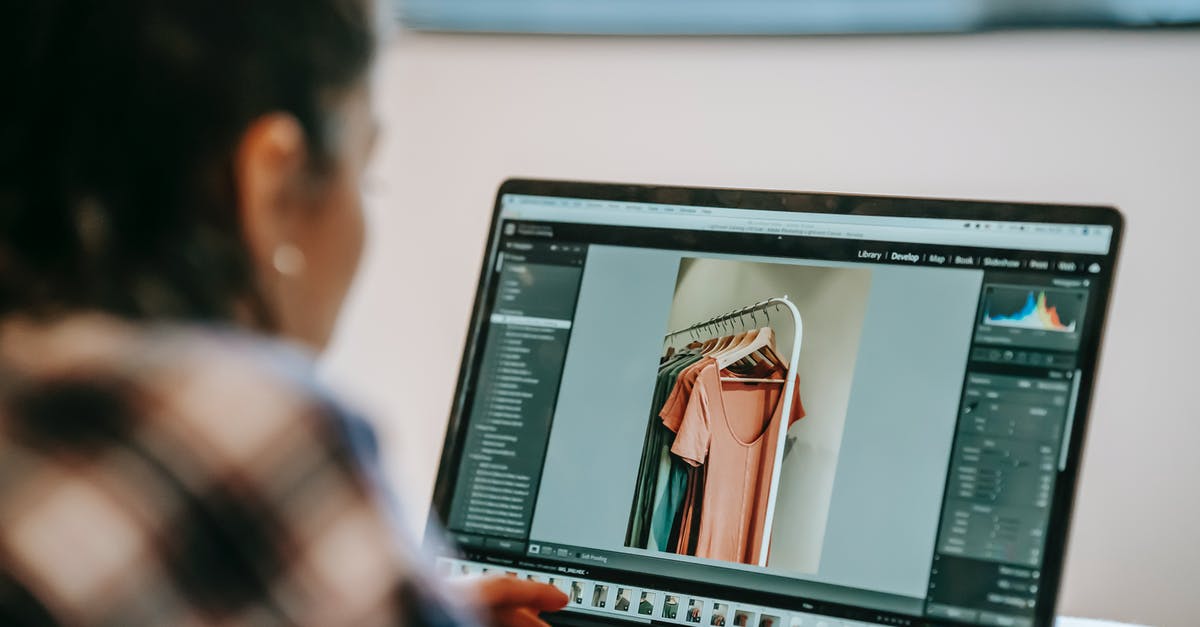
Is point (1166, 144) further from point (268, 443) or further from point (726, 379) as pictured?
point (268, 443)

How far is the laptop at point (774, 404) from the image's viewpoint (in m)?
0.73

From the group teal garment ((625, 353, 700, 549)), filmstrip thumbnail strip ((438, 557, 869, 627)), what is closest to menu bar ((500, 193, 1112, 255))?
teal garment ((625, 353, 700, 549))

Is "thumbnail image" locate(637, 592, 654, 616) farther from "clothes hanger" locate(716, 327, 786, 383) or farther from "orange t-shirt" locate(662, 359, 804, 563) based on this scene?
"clothes hanger" locate(716, 327, 786, 383)

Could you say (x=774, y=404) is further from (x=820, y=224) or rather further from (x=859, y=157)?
(x=859, y=157)

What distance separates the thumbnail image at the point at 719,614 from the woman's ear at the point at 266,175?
416 mm

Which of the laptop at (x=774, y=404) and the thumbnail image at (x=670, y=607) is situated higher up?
the laptop at (x=774, y=404)

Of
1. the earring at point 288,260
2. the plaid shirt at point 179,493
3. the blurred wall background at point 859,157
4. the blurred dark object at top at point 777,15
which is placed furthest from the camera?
the blurred dark object at top at point 777,15

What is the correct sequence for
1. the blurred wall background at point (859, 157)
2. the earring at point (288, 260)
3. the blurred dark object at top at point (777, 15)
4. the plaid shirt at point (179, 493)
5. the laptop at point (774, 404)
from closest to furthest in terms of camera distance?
1. the plaid shirt at point (179, 493)
2. the earring at point (288, 260)
3. the laptop at point (774, 404)
4. the blurred wall background at point (859, 157)
5. the blurred dark object at top at point (777, 15)

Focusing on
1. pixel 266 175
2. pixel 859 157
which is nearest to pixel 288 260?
pixel 266 175

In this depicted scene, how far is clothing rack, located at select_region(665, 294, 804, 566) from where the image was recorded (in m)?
0.78

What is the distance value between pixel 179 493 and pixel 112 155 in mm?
150

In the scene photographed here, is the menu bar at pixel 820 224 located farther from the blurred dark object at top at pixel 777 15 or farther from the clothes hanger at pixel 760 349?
the blurred dark object at top at pixel 777 15

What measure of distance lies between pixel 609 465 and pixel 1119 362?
48cm

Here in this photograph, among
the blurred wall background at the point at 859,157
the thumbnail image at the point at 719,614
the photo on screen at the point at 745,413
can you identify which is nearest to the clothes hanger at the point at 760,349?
the photo on screen at the point at 745,413
